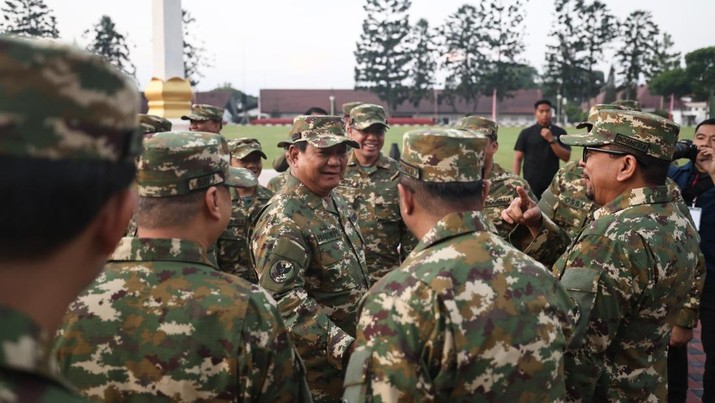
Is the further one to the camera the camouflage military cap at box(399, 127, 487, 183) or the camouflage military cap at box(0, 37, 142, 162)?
the camouflage military cap at box(399, 127, 487, 183)

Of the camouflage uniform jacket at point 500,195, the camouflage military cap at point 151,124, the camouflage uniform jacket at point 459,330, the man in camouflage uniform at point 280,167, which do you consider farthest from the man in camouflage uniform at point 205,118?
the camouflage uniform jacket at point 459,330

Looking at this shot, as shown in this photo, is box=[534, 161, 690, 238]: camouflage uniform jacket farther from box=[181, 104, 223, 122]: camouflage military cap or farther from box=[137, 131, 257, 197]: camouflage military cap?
box=[137, 131, 257, 197]: camouflage military cap

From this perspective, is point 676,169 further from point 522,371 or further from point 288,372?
point 288,372

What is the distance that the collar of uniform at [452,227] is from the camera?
2127 millimetres

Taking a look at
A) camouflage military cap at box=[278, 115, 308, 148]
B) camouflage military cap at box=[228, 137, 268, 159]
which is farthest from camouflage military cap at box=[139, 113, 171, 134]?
camouflage military cap at box=[278, 115, 308, 148]

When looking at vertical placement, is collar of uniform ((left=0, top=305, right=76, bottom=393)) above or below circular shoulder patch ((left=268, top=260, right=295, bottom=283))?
above

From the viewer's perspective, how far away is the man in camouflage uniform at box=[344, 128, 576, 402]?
1.90 meters

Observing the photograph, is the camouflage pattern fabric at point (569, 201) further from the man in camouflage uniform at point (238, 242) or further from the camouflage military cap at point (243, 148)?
the camouflage military cap at point (243, 148)

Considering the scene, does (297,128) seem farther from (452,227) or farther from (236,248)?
(452,227)

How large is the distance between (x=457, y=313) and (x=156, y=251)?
3.32ft

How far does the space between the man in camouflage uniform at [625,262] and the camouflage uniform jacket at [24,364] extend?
7.07 ft

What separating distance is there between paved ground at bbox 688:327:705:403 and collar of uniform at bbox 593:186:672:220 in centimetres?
287

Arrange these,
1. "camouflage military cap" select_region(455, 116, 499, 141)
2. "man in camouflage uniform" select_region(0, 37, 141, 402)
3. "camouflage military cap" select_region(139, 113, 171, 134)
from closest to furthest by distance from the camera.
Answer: "man in camouflage uniform" select_region(0, 37, 141, 402)
"camouflage military cap" select_region(139, 113, 171, 134)
"camouflage military cap" select_region(455, 116, 499, 141)

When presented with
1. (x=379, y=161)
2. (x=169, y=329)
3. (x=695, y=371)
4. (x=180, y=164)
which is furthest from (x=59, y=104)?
(x=695, y=371)
